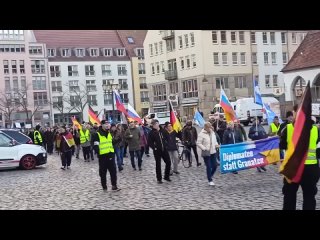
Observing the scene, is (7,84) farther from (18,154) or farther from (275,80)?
(18,154)

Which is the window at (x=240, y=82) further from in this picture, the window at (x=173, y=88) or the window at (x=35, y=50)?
the window at (x=35, y=50)

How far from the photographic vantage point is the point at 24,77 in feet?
281

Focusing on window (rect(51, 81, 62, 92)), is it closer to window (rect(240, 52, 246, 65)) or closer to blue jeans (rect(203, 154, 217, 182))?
window (rect(240, 52, 246, 65))

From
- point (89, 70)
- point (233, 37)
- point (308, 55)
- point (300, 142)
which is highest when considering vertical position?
→ point (233, 37)

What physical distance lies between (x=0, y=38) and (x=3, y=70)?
4.99 m

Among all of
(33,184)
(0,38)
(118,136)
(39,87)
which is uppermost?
(0,38)

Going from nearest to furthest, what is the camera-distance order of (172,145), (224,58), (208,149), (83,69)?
1. (208,149)
2. (172,145)
3. (224,58)
4. (83,69)

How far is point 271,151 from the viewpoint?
15023 millimetres

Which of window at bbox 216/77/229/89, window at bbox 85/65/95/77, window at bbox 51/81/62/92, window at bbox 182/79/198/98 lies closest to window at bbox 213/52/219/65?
window at bbox 216/77/229/89

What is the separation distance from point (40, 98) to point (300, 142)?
268ft

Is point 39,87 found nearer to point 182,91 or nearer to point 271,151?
point 182,91

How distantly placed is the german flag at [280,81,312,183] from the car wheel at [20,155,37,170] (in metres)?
15.9

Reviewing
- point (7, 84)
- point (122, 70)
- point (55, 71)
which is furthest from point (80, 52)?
point (7, 84)
